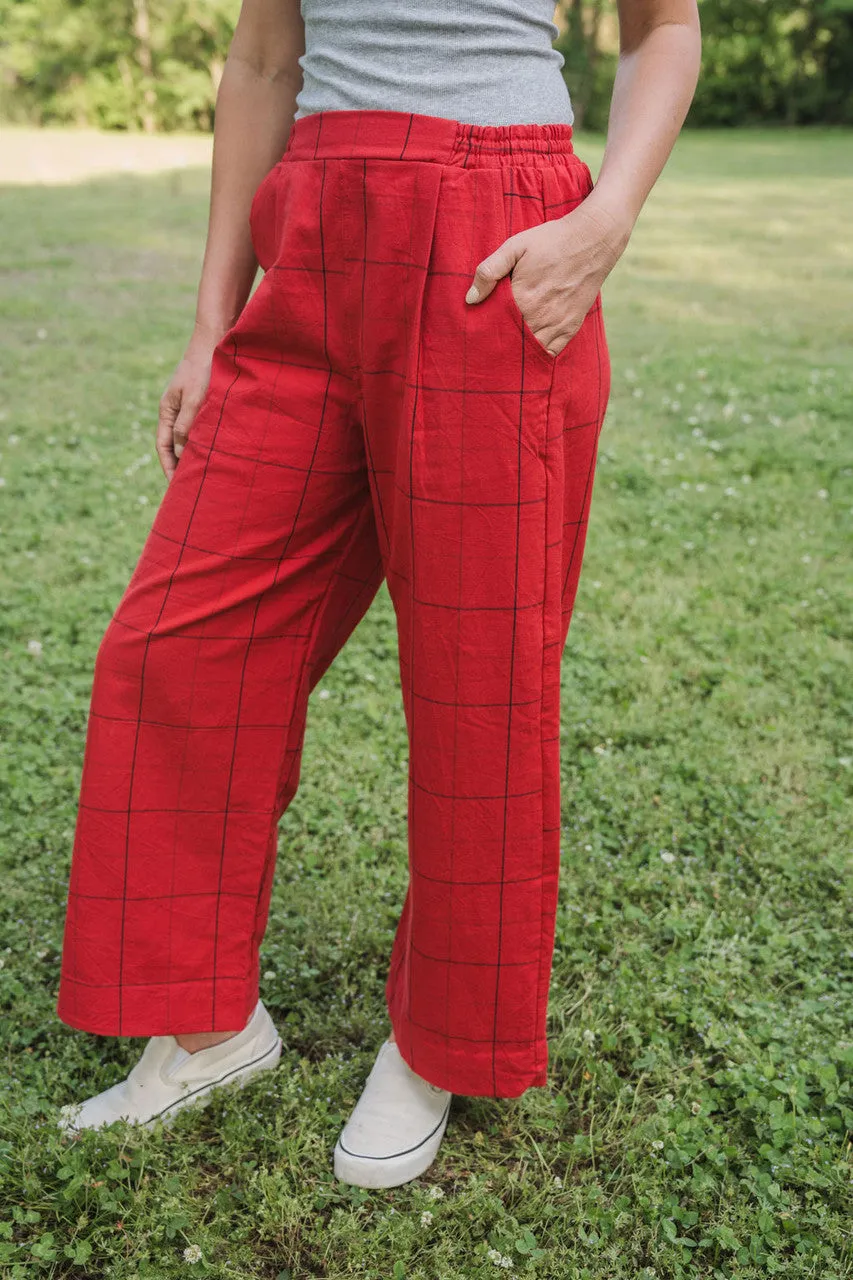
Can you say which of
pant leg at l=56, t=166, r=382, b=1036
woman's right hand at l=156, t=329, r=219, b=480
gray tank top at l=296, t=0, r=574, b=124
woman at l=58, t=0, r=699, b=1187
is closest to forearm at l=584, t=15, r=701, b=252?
woman at l=58, t=0, r=699, b=1187

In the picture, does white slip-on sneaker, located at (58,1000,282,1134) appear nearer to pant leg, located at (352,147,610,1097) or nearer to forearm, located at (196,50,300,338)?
pant leg, located at (352,147,610,1097)

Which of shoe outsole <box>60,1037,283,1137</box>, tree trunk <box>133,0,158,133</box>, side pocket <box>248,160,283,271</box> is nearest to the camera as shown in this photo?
side pocket <box>248,160,283,271</box>

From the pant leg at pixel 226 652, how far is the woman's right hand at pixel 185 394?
0.38 ft

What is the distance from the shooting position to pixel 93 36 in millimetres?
22859

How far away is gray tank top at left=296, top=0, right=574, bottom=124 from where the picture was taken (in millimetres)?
1285

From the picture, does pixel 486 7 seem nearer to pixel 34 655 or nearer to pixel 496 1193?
pixel 496 1193

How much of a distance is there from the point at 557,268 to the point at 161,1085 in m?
1.33

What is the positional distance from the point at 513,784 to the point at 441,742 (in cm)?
11

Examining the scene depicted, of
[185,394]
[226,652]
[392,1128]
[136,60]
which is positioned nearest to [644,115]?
[185,394]

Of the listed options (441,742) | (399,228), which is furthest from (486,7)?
(441,742)

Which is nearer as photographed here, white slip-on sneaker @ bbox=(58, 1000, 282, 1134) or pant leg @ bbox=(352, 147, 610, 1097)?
pant leg @ bbox=(352, 147, 610, 1097)

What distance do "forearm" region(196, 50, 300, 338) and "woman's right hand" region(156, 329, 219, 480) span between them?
3 centimetres

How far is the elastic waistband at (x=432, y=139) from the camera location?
50.4 inches

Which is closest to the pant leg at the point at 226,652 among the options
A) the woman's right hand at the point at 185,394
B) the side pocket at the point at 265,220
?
the side pocket at the point at 265,220
